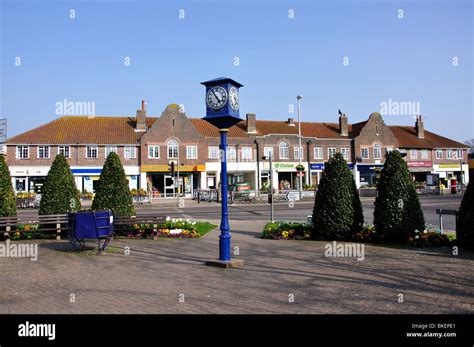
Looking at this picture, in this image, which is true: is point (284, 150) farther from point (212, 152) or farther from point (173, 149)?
point (173, 149)

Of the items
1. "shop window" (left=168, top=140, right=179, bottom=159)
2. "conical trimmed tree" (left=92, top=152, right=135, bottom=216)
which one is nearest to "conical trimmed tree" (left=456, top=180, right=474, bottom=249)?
"conical trimmed tree" (left=92, top=152, right=135, bottom=216)

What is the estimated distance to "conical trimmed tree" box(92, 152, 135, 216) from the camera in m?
15.0

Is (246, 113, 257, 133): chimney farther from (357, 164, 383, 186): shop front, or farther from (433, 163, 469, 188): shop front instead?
(433, 163, 469, 188): shop front

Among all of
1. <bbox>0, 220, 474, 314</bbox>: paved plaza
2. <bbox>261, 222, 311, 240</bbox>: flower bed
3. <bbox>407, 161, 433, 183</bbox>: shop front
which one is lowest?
<bbox>0, 220, 474, 314</bbox>: paved plaza

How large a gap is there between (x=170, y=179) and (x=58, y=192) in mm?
33204

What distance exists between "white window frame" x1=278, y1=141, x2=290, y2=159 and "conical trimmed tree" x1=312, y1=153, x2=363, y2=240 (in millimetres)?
38828

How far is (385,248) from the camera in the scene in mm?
11711

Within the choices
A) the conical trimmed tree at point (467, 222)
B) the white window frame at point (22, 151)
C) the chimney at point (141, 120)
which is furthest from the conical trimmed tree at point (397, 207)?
the white window frame at point (22, 151)

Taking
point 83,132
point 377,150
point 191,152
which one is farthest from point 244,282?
point 377,150

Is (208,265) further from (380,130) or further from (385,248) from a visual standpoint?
(380,130)

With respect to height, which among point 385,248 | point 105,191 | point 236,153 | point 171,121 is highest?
point 171,121
